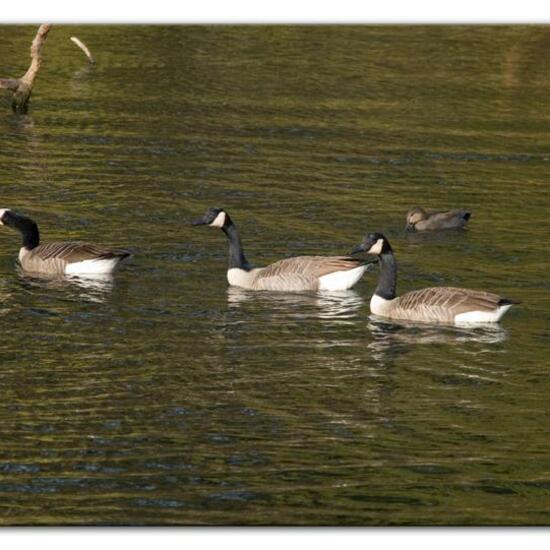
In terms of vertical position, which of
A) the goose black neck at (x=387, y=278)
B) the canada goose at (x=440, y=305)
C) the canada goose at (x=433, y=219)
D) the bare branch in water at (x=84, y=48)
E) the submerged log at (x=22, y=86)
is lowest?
the canada goose at (x=440, y=305)

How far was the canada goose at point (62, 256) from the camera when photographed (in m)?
30.8

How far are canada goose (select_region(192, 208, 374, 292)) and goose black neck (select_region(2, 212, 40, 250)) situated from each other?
3.98 meters

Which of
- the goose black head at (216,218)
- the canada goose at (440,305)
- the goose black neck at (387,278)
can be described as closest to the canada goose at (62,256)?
the goose black head at (216,218)

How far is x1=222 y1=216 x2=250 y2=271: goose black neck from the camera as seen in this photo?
3086cm

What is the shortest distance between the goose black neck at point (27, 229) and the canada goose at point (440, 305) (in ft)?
23.2

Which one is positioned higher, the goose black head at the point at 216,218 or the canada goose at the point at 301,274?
the goose black head at the point at 216,218

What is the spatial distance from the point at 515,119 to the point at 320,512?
28.3 metres

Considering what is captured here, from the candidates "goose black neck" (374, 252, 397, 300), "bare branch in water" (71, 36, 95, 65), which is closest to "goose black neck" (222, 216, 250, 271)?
"goose black neck" (374, 252, 397, 300)

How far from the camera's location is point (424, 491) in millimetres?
19281

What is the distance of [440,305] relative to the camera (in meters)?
27.8

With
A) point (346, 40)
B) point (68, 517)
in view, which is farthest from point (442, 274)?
point (346, 40)

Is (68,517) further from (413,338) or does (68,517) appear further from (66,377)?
(413,338)

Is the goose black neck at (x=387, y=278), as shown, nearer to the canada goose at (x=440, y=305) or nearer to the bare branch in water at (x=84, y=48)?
the canada goose at (x=440, y=305)

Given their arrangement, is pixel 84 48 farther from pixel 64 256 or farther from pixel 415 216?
pixel 64 256
